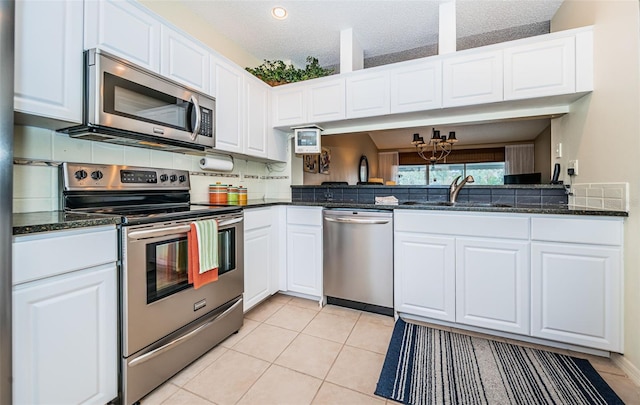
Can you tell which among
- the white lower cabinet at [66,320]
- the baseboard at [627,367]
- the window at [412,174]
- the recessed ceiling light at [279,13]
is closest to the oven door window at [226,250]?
the white lower cabinet at [66,320]

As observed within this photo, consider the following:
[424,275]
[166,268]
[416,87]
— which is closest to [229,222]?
[166,268]

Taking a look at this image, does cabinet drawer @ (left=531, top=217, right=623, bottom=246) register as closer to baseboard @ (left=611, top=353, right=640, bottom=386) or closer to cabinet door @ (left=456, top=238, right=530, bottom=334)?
cabinet door @ (left=456, top=238, right=530, bottom=334)

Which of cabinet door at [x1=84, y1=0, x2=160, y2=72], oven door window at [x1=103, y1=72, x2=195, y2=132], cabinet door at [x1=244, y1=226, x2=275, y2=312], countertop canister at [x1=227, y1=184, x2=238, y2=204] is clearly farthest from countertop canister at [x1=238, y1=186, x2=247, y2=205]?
cabinet door at [x1=84, y1=0, x2=160, y2=72]

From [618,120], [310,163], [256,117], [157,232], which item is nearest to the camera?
[157,232]

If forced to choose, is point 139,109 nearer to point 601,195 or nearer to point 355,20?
point 355,20

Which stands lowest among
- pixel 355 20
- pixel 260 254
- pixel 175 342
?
pixel 175 342

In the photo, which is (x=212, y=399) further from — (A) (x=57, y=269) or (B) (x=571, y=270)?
(B) (x=571, y=270)

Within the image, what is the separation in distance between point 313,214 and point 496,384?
5.42ft

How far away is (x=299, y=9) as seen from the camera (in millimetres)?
2328

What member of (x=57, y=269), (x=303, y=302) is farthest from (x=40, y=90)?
(x=303, y=302)

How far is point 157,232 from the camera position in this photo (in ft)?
4.39

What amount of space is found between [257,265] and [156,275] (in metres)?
0.96

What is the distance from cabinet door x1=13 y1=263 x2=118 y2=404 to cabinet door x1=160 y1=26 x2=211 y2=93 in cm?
131

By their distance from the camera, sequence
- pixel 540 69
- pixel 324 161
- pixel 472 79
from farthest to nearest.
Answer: pixel 324 161 < pixel 472 79 < pixel 540 69
